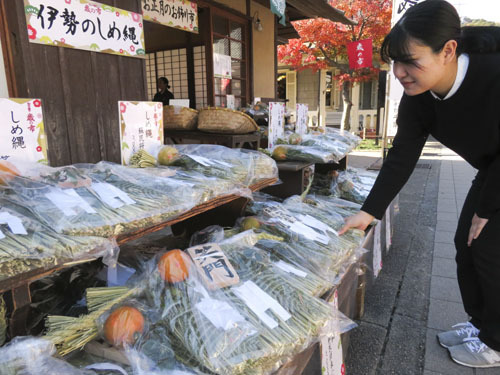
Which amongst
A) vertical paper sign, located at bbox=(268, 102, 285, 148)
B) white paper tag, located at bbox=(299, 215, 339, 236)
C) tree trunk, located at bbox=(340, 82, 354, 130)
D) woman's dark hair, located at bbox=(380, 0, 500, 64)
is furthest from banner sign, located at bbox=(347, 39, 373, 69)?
woman's dark hair, located at bbox=(380, 0, 500, 64)

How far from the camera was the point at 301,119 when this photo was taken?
4.33m

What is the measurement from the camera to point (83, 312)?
157 centimetres

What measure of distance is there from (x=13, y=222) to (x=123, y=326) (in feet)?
1.78

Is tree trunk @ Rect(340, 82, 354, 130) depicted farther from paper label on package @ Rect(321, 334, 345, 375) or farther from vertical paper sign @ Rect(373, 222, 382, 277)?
paper label on package @ Rect(321, 334, 345, 375)

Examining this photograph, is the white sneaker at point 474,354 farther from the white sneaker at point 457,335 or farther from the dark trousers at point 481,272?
the dark trousers at point 481,272

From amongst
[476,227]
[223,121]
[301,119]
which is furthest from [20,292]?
[301,119]

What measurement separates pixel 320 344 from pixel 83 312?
1.10 m

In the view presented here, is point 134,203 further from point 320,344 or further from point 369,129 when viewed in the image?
point 369,129

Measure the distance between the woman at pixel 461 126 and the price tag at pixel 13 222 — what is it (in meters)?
1.74

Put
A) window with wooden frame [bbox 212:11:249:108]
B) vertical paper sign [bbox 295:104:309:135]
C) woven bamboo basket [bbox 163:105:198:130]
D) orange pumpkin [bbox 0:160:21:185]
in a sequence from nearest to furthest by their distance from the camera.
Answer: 1. orange pumpkin [bbox 0:160:21:185]
2. woven bamboo basket [bbox 163:105:198:130]
3. vertical paper sign [bbox 295:104:309:135]
4. window with wooden frame [bbox 212:11:249:108]

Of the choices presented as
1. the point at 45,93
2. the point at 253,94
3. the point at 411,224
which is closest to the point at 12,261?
the point at 45,93

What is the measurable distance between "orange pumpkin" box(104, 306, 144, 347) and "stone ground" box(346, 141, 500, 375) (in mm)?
1702

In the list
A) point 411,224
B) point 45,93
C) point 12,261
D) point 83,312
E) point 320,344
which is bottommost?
point 411,224

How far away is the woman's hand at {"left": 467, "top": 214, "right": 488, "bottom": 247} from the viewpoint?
2037 millimetres
